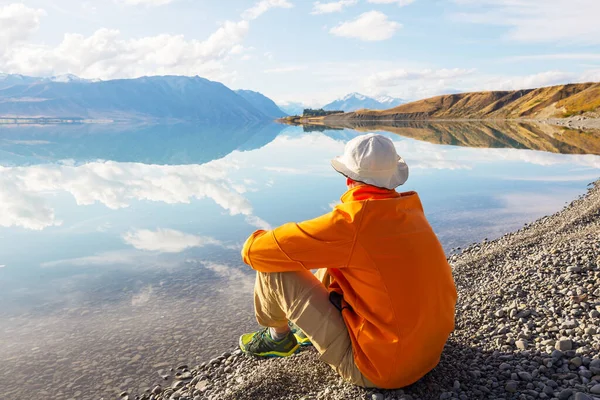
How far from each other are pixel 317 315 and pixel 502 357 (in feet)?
7.83

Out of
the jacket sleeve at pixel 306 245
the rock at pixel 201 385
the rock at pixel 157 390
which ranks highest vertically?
the jacket sleeve at pixel 306 245

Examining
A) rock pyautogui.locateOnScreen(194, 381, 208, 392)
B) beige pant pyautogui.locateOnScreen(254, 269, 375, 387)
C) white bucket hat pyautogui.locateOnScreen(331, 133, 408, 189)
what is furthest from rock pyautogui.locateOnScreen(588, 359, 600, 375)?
rock pyautogui.locateOnScreen(194, 381, 208, 392)

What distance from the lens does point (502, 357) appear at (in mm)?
5227

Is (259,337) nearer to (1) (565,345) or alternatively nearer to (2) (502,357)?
(2) (502,357)

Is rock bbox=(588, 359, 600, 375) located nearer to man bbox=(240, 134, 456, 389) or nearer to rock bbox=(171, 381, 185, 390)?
man bbox=(240, 134, 456, 389)

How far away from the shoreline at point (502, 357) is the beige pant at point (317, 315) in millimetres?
336

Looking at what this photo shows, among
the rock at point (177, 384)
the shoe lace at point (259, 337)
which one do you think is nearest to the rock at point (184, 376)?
the rock at point (177, 384)

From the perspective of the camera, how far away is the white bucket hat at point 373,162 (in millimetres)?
4059

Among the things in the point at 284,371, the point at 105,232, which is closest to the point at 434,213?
the point at 105,232

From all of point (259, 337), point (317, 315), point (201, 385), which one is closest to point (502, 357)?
point (317, 315)

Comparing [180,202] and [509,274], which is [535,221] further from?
[180,202]

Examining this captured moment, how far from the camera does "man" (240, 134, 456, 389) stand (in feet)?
12.7

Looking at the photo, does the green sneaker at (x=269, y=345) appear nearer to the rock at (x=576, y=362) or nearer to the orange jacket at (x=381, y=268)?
the orange jacket at (x=381, y=268)

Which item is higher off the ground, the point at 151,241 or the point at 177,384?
the point at 151,241
